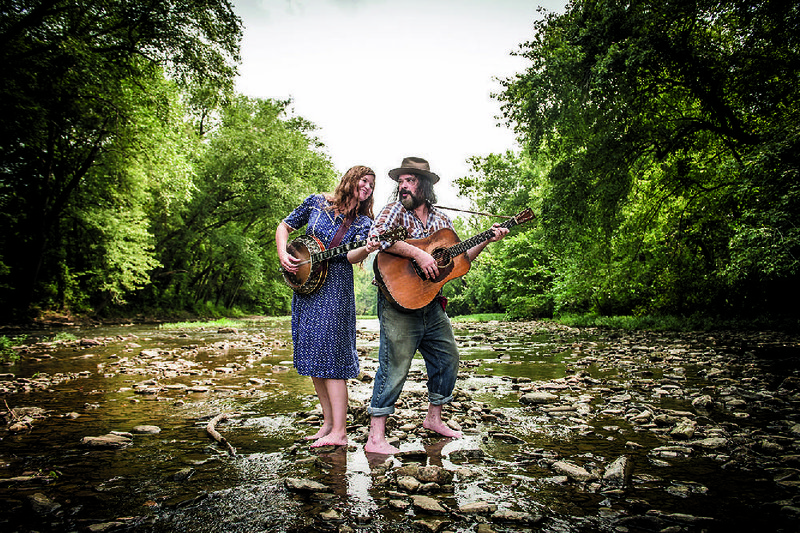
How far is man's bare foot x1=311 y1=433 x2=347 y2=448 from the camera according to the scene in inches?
125

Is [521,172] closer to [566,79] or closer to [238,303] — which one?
[566,79]

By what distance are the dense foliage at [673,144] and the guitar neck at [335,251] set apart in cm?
860

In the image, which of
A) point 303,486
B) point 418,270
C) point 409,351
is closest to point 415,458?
point 409,351

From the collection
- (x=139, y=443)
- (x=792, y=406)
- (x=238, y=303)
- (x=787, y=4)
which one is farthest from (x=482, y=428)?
(x=238, y=303)

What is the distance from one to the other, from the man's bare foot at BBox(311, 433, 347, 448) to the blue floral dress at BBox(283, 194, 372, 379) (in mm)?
459

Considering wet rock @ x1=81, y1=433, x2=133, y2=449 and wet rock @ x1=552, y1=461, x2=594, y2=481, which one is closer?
wet rock @ x1=552, y1=461, x2=594, y2=481

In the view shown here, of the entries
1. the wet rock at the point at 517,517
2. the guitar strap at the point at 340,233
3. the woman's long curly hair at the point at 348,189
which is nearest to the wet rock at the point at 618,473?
the wet rock at the point at 517,517

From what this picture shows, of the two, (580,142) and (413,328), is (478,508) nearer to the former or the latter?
(413,328)

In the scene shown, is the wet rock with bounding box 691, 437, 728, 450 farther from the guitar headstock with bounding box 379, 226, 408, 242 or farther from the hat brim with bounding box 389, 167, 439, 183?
the hat brim with bounding box 389, 167, 439, 183

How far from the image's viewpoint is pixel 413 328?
11.4 ft

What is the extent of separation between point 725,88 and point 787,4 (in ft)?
9.04

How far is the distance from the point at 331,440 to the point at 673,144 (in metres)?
13.1

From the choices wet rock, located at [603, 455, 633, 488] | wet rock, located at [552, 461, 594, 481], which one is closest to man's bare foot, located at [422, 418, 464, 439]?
wet rock, located at [552, 461, 594, 481]

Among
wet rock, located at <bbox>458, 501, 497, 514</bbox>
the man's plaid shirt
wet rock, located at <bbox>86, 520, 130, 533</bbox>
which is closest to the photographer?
wet rock, located at <bbox>86, 520, 130, 533</bbox>
